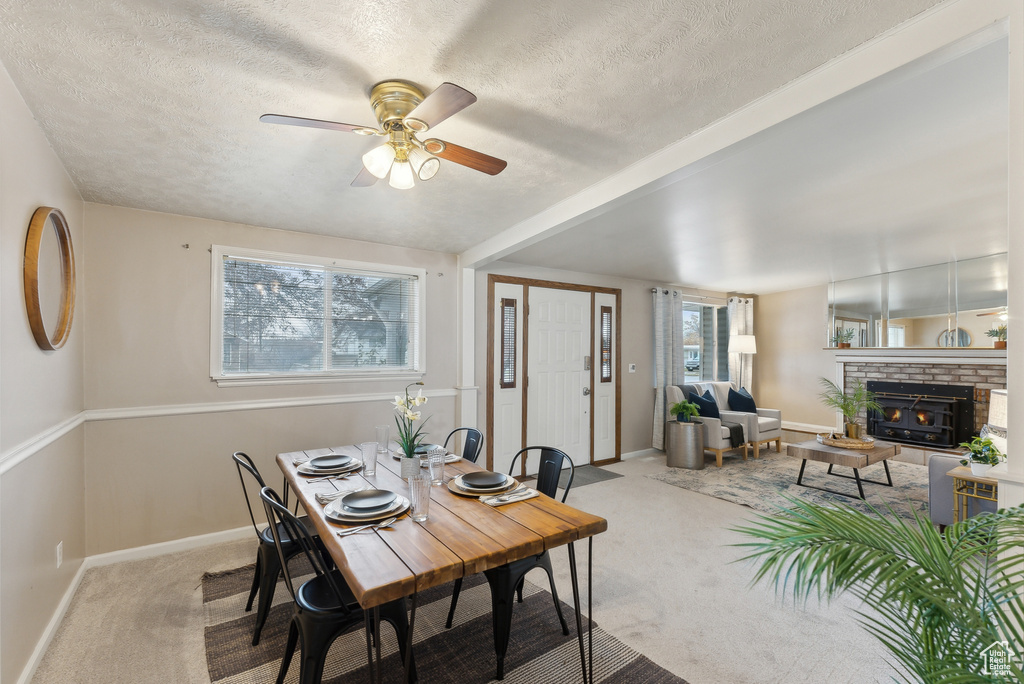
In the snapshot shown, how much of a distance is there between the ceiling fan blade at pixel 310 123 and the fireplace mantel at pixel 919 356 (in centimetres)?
615

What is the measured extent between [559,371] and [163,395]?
362 cm

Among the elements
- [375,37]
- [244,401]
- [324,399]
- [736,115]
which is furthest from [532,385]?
[375,37]

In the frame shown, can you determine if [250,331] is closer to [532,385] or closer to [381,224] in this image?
[381,224]

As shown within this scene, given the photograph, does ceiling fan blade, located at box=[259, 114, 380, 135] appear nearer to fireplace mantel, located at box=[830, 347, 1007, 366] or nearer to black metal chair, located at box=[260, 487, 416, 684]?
black metal chair, located at box=[260, 487, 416, 684]

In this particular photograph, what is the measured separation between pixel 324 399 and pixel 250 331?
752 millimetres

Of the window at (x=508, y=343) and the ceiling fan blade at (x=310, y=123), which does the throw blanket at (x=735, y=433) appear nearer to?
the window at (x=508, y=343)

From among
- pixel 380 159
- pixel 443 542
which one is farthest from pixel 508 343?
pixel 443 542

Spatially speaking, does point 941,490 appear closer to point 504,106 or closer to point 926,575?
point 926,575

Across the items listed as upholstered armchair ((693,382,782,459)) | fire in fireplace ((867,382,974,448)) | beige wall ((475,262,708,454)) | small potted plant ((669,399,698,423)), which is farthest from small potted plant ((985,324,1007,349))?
beige wall ((475,262,708,454))

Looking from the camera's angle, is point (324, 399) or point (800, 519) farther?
point (324, 399)

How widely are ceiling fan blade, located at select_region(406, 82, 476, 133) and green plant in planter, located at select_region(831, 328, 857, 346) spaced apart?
676 cm

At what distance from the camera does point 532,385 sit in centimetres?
504

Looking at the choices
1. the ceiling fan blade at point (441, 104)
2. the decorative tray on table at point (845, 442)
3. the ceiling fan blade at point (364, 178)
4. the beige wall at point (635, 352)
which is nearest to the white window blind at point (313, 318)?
the ceiling fan blade at point (364, 178)

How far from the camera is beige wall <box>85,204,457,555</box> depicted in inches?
116
